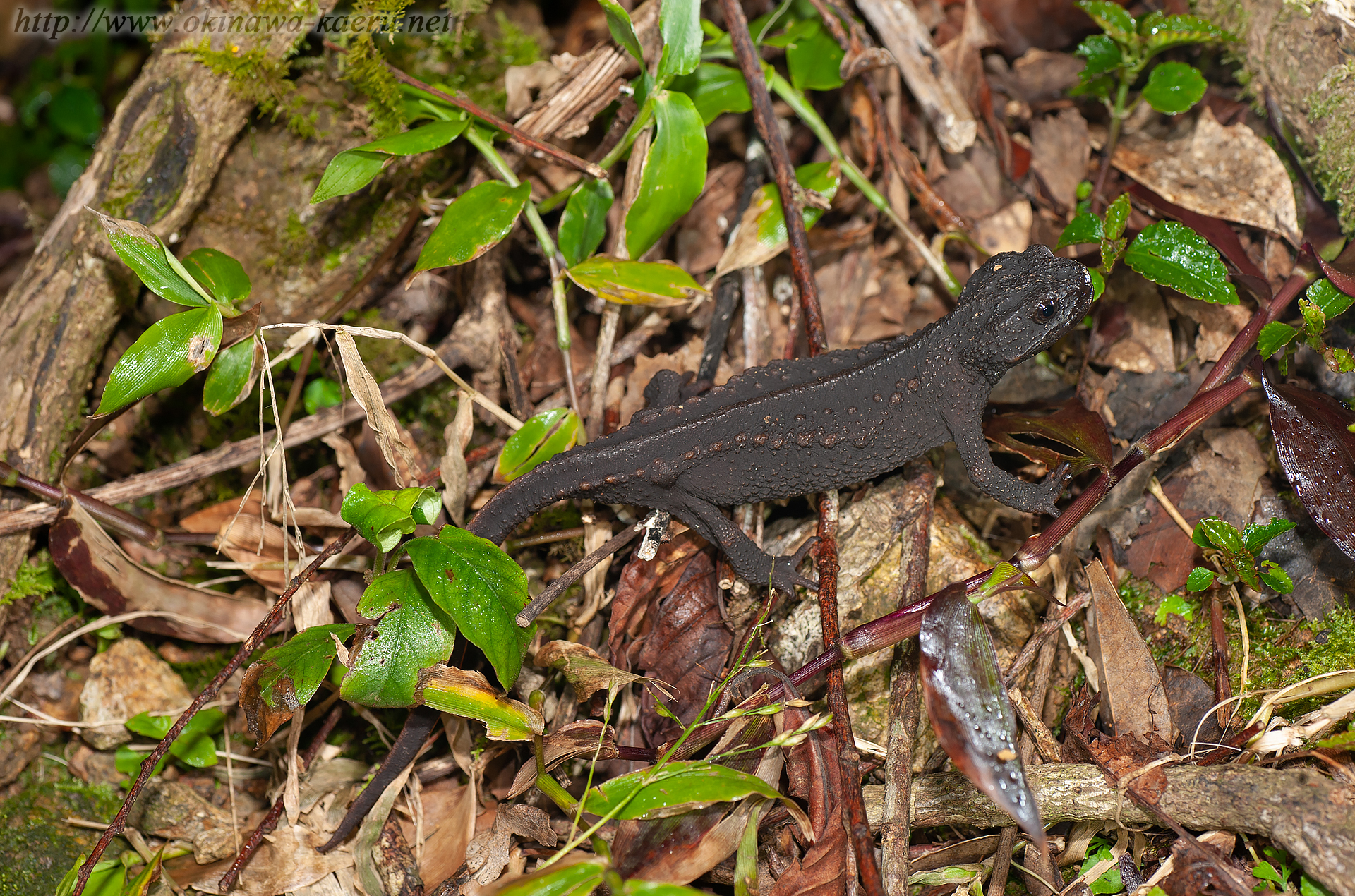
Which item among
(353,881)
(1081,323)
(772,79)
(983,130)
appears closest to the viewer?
(353,881)

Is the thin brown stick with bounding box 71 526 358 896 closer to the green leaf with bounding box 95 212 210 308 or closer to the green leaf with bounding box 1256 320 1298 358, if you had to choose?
the green leaf with bounding box 95 212 210 308

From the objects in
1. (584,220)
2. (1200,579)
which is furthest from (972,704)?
(584,220)

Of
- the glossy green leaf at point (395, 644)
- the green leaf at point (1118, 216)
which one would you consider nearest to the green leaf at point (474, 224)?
the glossy green leaf at point (395, 644)

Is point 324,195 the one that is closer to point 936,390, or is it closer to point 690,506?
point 690,506

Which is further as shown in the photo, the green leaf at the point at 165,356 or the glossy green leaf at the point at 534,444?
the glossy green leaf at the point at 534,444

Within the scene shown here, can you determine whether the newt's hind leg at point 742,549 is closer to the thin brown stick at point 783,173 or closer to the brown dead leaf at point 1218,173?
the thin brown stick at point 783,173

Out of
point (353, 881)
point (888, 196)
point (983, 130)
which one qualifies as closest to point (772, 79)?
point (888, 196)
